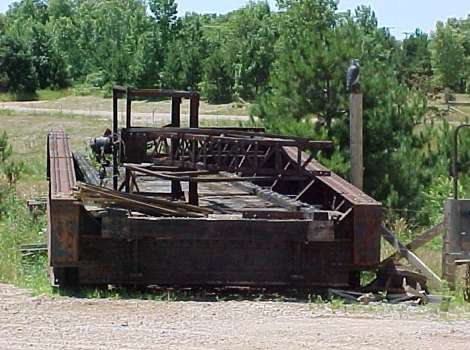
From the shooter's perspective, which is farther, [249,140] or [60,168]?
[60,168]

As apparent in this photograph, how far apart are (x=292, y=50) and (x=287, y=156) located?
20.2ft

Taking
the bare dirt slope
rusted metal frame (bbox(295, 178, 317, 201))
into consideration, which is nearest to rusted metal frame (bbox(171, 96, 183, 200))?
rusted metal frame (bbox(295, 178, 317, 201))

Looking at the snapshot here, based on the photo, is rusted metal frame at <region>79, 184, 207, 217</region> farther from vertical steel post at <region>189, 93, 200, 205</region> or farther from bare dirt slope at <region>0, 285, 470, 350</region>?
bare dirt slope at <region>0, 285, 470, 350</region>

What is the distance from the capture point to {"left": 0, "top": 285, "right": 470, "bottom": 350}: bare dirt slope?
25.0 ft

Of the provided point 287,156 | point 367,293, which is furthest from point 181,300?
point 287,156

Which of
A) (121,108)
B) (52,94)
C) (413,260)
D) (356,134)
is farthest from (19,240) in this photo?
(52,94)

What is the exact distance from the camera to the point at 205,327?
838 cm

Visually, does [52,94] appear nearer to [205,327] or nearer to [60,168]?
[60,168]

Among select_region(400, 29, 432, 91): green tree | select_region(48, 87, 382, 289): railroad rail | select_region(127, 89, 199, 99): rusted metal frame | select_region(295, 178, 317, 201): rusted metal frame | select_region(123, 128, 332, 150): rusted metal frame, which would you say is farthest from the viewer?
select_region(400, 29, 432, 91): green tree

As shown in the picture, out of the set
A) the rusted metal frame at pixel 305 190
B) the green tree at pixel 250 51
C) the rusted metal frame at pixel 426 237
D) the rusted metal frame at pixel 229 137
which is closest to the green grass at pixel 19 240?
the rusted metal frame at pixel 229 137

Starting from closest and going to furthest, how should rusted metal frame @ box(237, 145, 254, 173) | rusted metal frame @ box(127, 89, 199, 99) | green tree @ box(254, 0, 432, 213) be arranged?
rusted metal frame @ box(237, 145, 254, 173), rusted metal frame @ box(127, 89, 199, 99), green tree @ box(254, 0, 432, 213)

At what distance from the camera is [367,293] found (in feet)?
37.9

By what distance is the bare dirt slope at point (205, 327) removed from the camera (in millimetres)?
7609

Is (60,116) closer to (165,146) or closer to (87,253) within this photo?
(165,146)
